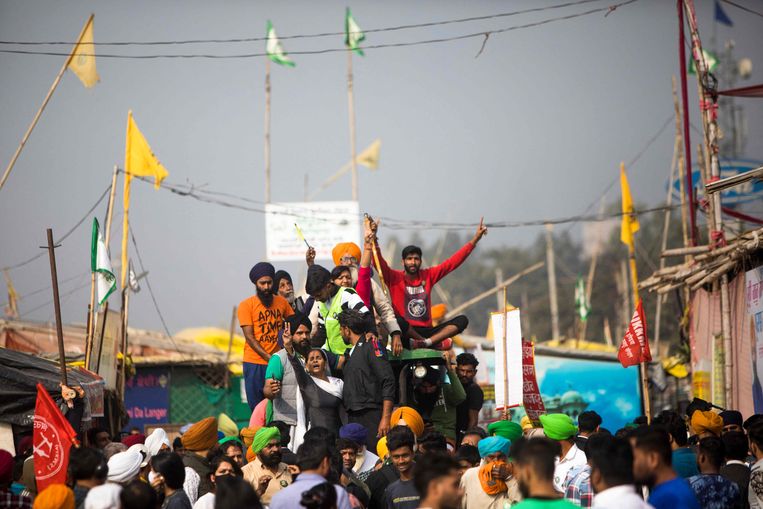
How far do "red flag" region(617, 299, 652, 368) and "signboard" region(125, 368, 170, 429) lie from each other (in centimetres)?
1410

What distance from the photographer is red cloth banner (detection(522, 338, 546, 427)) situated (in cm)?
1315

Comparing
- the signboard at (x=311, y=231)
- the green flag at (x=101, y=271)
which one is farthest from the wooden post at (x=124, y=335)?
the signboard at (x=311, y=231)

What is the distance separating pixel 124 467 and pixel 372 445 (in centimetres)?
349

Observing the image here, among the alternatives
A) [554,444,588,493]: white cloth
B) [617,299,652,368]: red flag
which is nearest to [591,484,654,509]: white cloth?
[554,444,588,493]: white cloth

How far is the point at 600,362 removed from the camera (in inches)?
1169

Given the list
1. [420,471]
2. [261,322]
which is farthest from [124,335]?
[420,471]

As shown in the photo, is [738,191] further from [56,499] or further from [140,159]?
[56,499]

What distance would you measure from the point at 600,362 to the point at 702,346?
30.8 ft

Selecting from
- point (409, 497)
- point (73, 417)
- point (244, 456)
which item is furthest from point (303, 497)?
point (73, 417)

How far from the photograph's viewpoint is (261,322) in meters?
13.5

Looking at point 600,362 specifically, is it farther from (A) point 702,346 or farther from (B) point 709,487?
(B) point 709,487

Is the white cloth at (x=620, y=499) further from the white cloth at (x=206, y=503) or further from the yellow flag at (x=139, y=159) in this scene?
the yellow flag at (x=139, y=159)

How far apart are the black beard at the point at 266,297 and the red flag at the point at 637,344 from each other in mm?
4406

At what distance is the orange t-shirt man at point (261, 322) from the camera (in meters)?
13.4
